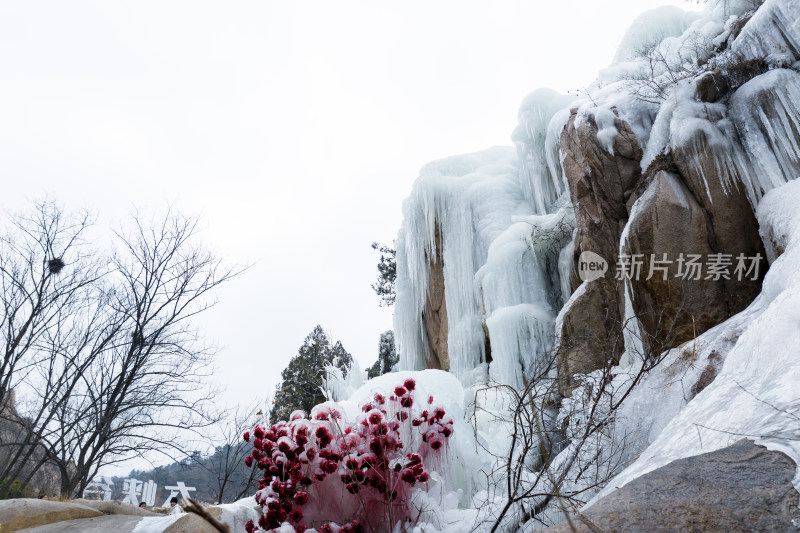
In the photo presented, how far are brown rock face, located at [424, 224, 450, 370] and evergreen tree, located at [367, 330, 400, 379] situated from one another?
18.3 ft

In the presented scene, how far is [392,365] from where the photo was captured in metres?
17.2

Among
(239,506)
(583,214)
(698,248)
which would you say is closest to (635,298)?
(698,248)

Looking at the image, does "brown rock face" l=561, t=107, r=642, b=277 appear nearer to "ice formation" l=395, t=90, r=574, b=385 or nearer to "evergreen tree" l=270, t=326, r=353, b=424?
"ice formation" l=395, t=90, r=574, b=385

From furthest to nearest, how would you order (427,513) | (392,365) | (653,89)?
(392,365) → (653,89) → (427,513)

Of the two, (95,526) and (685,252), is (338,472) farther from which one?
(685,252)

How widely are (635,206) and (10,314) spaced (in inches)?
384

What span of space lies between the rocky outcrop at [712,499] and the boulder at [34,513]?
4584mm

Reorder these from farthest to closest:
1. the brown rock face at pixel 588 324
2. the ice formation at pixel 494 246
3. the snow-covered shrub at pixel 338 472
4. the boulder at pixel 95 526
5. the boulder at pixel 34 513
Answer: the ice formation at pixel 494 246
the brown rock face at pixel 588 324
the boulder at pixel 34 513
the boulder at pixel 95 526
the snow-covered shrub at pixel 338 472

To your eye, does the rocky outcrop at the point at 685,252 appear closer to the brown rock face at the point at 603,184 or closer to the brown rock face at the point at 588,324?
the brown rock face at the point at 588,324

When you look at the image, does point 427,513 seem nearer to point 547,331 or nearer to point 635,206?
point 635,206

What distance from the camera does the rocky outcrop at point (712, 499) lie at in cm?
125

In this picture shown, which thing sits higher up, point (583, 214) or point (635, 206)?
point (583, 214)

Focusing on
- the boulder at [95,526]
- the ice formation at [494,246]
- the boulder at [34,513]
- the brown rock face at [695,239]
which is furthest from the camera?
the ice formation at [494,246]

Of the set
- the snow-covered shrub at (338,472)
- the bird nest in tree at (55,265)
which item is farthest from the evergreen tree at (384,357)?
the snow-covered shrub at (338,472)
